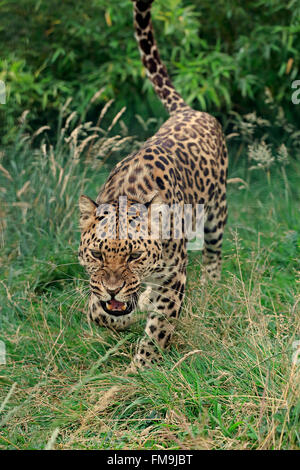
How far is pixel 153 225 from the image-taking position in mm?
4055

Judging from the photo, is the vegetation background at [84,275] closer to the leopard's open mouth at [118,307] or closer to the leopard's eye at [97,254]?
the leopard's open mouth at [118,307]

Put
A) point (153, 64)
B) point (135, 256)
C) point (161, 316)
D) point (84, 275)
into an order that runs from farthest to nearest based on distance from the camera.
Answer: point (153, 64) → point (84, 275) → point (161, 316) → point (135, 256)

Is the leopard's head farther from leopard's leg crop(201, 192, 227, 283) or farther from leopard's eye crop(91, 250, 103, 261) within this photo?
leopard's leg crop(201, 192, 227, 283)

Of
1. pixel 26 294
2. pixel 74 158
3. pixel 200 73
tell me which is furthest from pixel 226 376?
pixel 200 73

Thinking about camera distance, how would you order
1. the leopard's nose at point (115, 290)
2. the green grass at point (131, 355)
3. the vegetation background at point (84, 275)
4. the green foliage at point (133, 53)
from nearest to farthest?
1. the green grass at point (131, 355)
2. the vegetation background at point (84, 275)
3. the leopard's nose at point (115, 290)
4. the green foliage at point (133, 53)

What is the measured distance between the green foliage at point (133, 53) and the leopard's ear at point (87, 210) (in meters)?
4.37

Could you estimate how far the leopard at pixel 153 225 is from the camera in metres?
3.84

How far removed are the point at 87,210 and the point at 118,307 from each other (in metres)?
0.61

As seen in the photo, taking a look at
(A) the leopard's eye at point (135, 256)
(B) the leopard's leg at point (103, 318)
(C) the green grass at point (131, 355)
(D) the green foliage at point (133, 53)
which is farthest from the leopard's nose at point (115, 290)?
(D) the green foliage at point (133, 53)

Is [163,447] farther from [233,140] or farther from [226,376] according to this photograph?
[233,140]

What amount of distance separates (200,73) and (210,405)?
572 centimetres

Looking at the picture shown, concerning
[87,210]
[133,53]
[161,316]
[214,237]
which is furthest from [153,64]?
[133,53]

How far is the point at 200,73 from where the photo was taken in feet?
28.2

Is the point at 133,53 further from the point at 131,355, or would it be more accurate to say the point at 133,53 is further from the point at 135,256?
the point at 135,256
